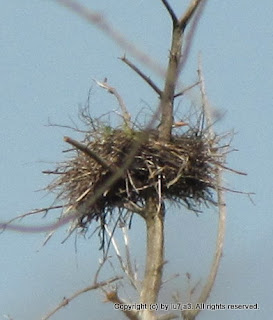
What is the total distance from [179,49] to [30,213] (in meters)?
1.24

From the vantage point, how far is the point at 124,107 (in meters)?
5.47

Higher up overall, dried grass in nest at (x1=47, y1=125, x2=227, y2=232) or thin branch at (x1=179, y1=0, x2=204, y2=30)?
thin branch at (x1=179, y1=0, x2=204, y2=30)

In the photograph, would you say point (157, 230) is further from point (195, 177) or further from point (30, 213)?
point (30, 213)

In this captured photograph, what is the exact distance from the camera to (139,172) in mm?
5160

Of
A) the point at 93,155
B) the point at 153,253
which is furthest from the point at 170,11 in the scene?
the point at 153,253

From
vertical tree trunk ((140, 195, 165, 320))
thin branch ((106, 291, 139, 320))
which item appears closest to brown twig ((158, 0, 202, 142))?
vertical tree trunk ((140, 195, 165, 320))

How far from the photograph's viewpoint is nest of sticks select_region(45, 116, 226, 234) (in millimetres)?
5086

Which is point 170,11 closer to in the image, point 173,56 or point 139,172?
point 173,56

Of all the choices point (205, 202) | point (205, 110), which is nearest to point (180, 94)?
point (205, 110)

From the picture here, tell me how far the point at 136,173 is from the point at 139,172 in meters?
0.02

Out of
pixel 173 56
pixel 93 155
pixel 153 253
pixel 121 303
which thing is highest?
pixel 173 56

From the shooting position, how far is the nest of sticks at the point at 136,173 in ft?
A: 16.7

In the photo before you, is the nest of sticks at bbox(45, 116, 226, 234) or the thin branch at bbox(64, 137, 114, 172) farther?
the nest of sticks at bbox(45, 116, 226, 234)

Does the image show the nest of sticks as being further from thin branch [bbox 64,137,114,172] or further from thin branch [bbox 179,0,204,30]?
thin branch [bbox 179,0,204,30]
